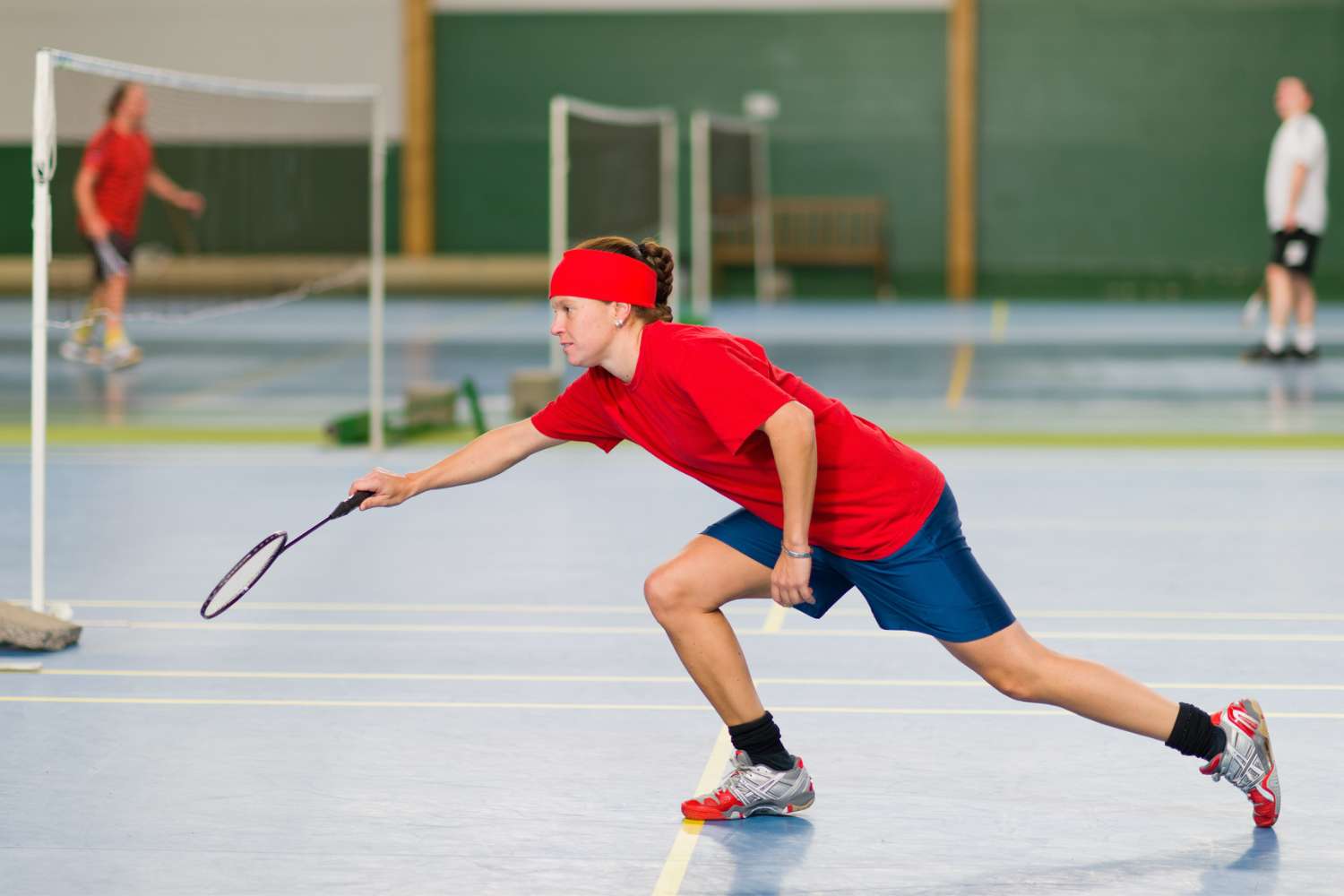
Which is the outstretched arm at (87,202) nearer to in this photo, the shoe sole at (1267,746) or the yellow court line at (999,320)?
the yellow court line at (999,320)

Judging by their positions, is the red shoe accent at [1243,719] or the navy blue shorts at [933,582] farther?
the red shoe accent at [1243,719]

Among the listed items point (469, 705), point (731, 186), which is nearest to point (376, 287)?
point (469, 705)

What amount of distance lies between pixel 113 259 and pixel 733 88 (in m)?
15.2

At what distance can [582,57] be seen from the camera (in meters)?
28.4

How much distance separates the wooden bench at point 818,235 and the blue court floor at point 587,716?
18.4 m

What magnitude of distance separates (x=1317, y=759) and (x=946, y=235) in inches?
922

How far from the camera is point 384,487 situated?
15.3 ft

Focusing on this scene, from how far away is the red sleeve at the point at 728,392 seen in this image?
4254 millimetres

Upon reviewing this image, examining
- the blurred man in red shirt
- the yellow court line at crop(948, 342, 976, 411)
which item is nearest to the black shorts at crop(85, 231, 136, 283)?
the blurred man in red shirt

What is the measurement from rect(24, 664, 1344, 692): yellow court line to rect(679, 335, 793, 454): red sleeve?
1.94 meters

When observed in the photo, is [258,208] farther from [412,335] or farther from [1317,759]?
[1317,759]

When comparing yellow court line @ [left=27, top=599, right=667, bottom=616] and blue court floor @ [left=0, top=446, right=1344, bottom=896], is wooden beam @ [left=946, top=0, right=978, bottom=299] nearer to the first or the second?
blue court floor @ [left=0, top=446, right=1344, bottom=896]

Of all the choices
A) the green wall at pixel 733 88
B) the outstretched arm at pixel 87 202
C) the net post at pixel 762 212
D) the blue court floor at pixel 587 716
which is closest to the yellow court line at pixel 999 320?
the green wall at pixel 733 88

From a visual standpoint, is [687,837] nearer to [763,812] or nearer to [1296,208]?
[763,812]
